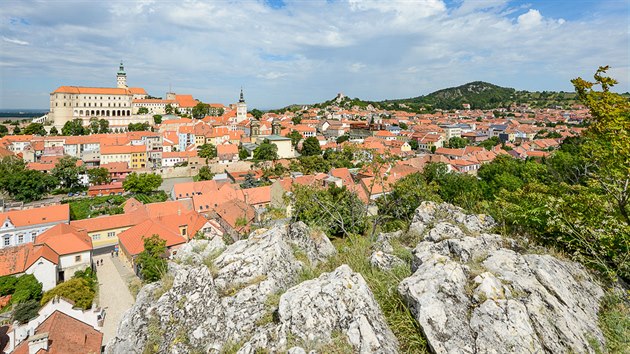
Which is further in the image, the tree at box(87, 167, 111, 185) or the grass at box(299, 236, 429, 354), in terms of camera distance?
the tree at box(87, 167, 111, 185)

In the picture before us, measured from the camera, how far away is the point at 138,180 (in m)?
44.5

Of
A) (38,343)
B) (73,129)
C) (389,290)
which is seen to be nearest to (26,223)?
(38,343)

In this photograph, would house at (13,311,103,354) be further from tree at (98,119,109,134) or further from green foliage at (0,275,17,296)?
tree at (98,119,109,134)

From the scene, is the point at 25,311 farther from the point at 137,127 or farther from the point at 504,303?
the point at 137,127

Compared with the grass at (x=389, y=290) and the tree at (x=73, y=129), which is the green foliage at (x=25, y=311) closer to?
the grass at (x=389, y=290)

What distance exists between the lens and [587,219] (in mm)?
5566

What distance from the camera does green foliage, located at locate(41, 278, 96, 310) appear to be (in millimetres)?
18812

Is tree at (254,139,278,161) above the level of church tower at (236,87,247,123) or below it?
below

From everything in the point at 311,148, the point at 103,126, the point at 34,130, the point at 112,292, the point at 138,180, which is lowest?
the point at 112,292

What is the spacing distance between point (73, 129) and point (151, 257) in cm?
6421

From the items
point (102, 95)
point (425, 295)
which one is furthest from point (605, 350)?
point (102, 95)

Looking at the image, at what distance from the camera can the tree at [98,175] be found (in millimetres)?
48125

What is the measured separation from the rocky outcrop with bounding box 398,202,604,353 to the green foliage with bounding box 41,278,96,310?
20745 millimetres

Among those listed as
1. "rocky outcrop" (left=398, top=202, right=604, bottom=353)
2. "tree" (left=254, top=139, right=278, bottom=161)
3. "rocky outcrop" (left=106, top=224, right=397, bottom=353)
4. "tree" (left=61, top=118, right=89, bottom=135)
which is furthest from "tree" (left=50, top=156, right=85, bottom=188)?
"rocky outcrop" (left=398, top=202, right=604, bottom=353)
